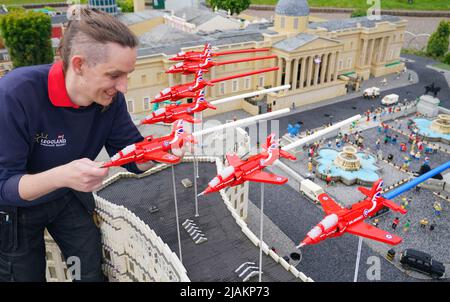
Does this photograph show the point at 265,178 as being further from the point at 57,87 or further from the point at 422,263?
the point at 422,263

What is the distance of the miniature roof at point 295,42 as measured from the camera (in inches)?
2398

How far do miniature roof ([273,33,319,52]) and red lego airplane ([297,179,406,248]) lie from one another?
153 ft

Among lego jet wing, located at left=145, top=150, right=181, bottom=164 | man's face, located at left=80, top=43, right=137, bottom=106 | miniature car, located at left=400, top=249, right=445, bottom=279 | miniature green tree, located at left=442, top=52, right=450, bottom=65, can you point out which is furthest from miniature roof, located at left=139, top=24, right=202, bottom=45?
man's face, located at left=80, top=43, right=137, bottom=106

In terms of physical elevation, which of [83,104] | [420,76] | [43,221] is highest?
[83,104]

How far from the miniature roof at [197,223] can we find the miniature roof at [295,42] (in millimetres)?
35236

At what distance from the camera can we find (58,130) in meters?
8.23

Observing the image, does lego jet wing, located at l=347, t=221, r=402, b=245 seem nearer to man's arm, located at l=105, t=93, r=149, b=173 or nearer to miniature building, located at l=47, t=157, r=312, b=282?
miniature building, located at l=47, t=157, r=312, b=282

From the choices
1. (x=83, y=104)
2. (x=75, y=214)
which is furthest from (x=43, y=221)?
(x=83, y=104)

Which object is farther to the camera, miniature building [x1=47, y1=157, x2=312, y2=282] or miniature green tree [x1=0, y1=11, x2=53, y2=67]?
miniature green tree [x1=0, y1=11, x2=53, y2=67]

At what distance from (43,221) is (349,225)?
1221 centimetres

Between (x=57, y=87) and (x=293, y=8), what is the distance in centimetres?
6213

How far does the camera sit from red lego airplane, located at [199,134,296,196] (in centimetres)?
1776
